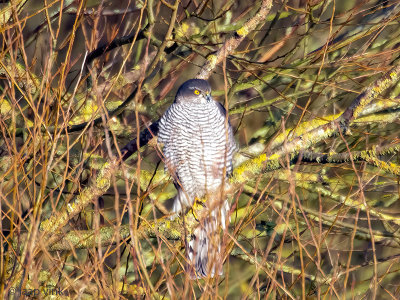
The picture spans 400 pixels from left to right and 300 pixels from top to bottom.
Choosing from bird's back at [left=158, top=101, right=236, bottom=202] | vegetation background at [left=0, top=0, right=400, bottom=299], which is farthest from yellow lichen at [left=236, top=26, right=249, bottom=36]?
bird's back at [left=158, top=101, right=236, bottom=202]

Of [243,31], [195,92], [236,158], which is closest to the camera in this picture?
[243,31]

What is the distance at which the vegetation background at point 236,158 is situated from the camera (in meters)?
3.17

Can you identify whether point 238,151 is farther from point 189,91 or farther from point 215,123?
point 189,91

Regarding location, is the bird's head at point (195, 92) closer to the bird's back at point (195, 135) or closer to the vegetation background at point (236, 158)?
the bird's back at point (195, 135)

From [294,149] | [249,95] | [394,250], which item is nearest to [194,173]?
[249,95]

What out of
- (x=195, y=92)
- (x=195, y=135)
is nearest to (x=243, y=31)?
(x=195, y=92)

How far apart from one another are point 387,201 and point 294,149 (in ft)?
11.2

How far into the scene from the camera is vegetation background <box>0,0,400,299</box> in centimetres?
317

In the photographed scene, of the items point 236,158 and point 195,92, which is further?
point 236,158

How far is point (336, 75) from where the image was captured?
5.83 metres

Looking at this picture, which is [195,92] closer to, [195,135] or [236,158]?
[195,135]

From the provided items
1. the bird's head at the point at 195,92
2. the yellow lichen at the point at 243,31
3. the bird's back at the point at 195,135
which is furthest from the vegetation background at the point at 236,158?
the bird's head at the point at 195,92

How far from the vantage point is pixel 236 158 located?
573 centimetres

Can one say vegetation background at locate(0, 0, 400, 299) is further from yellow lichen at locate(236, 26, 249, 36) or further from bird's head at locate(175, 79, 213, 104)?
bird's head at locate(175, 79, 213, 104)
